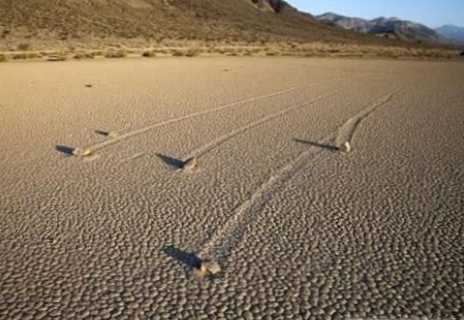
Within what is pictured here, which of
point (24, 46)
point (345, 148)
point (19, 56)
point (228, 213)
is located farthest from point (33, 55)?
point (228, 213)

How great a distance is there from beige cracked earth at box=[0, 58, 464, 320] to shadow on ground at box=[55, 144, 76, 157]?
33 mm

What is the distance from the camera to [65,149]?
6430mm

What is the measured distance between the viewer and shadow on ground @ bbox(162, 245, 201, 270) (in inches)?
139

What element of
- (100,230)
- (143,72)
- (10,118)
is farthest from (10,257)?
(143,72)

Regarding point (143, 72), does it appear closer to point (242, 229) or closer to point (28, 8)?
point (242, 229)

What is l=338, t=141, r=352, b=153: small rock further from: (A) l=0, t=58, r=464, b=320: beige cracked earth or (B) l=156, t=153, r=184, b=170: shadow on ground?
(B) l=156, t=153, r=184, b=170: shadow on ground

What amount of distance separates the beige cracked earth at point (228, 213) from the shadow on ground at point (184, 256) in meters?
0.02

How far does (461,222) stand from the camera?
4.51 meters

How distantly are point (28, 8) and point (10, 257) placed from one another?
41565mm

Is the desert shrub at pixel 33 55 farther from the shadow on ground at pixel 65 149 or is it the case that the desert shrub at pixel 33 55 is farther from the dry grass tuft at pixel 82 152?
the dry grass tuft at pixel 82 152

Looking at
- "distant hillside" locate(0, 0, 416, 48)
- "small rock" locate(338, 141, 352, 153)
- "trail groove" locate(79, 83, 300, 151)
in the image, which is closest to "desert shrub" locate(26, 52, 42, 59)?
"distant hillside" locate(0, 0, 416, 48)

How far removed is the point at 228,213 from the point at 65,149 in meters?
3.00

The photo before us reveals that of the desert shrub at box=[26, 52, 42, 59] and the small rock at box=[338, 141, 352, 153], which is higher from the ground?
the small rock at box=[338, 141, 352, 153]

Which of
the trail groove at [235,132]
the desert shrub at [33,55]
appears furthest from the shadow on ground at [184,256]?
the desert shrub at [33,55]
